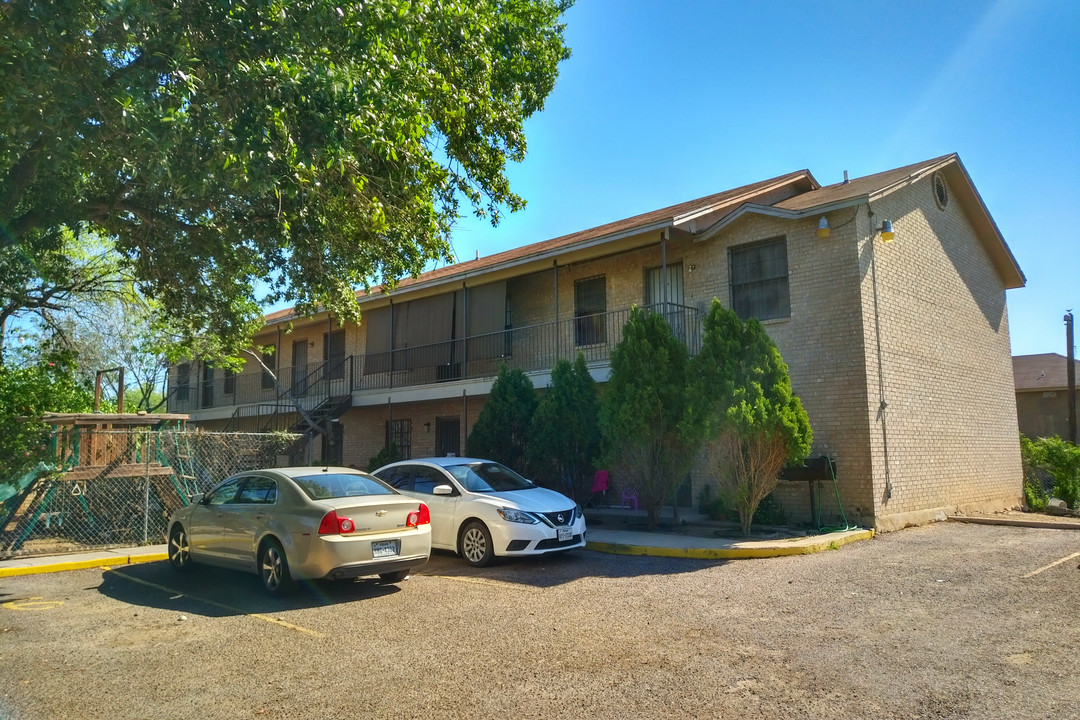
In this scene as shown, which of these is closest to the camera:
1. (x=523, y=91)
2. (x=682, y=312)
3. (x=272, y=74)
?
(x=272, y=74)

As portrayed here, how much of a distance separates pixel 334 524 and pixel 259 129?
4072mm

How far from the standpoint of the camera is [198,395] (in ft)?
100

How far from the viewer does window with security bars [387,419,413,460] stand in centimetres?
2286

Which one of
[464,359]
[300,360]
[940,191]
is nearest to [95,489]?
[464,359]

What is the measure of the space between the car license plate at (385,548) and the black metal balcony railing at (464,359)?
8.48 meters

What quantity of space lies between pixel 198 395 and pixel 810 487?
2522cm

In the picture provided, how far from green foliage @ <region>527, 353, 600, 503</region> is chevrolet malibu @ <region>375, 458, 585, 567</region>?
2.59 m

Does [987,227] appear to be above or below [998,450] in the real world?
above

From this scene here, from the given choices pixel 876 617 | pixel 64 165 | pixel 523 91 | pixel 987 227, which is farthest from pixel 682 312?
pixel 64 165

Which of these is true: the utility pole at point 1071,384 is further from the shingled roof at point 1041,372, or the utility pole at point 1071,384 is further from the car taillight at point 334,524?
the car taillight at point 334,524

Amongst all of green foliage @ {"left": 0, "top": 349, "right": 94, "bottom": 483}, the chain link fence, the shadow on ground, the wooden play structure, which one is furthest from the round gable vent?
green foliage @ {"left": 0, "top": 349, "right": 94, "bottom": 483}

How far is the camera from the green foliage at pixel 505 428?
14.9 m

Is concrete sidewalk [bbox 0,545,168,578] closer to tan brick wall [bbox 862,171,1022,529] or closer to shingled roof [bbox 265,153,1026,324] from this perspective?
shingled roof [bbox 265,153,1026,324]

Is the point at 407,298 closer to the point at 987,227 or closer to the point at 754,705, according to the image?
the point at 987,227
